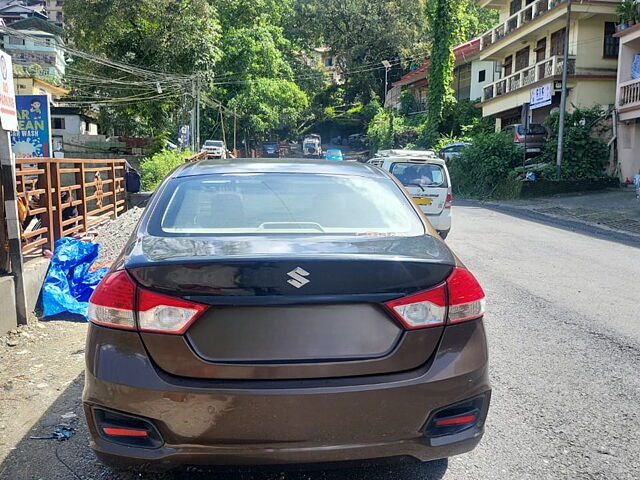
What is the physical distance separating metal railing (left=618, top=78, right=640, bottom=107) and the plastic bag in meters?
20.4

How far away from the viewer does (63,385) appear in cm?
435

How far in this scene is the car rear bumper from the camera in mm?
2338

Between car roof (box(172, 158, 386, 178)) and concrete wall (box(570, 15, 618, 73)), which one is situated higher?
concrete wall (box(570, 15, 618, 73))

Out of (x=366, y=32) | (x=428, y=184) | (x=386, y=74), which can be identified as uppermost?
(x=366, y=32)

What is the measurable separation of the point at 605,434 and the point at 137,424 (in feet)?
8.95

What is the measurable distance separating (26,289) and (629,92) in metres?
22.3

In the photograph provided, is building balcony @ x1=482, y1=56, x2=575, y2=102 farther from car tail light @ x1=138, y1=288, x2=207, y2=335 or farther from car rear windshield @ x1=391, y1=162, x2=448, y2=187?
car tail light @ x1=138, y1=288, x2=207, y2=335

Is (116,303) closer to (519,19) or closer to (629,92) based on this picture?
(629,92)

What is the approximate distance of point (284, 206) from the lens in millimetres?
3330

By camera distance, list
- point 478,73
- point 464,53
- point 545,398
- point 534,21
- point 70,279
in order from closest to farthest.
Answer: point 545,398, point 70,279, point 534,21, point 478,73, point 464,53

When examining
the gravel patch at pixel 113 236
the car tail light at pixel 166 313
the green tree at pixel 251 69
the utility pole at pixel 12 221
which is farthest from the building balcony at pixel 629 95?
the green tree at pixel 251 69

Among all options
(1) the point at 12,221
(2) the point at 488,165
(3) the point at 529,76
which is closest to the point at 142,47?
(2) the point at 488,165

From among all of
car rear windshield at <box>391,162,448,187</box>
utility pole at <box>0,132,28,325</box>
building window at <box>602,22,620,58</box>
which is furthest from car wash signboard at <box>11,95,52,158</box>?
building window at <box>602,22,620,58</box>

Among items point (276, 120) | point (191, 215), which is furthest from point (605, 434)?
point (276, 120)
